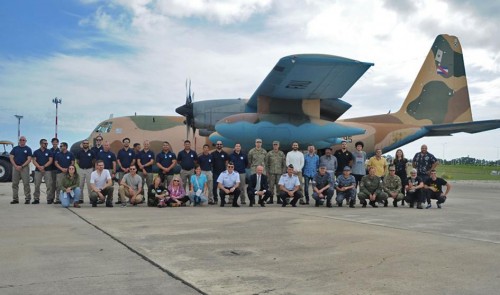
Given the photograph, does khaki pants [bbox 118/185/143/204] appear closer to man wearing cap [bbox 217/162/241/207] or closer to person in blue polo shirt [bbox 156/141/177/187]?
person in blue polo shirt [bbox 156/141/177/187]

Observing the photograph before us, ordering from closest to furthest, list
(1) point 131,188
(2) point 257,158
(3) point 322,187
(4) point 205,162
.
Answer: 1. (1) point 131,188
2. (3) point 322,187
3. (4) point 205,162
4. (2) point 257,158

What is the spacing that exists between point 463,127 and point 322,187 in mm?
10030

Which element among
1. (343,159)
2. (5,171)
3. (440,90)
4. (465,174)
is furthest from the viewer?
(465,174)

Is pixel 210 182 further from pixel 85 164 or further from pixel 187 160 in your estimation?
pixel 85 164

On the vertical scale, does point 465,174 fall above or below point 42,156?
below

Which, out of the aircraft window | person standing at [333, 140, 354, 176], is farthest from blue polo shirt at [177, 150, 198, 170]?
the aircraft window

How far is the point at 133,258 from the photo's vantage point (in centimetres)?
472

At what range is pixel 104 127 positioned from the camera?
19.0 m

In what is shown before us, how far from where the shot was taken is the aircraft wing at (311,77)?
40.5ft

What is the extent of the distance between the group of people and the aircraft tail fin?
9.21 m

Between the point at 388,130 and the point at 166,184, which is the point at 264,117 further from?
the point at 388,130

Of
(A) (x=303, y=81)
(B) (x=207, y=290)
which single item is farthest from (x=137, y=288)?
(A) (x=303, y=81)

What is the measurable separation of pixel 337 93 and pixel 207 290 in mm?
12266

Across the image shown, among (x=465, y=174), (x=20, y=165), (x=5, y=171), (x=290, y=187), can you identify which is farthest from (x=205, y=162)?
Answer: (x=465, y=174)
